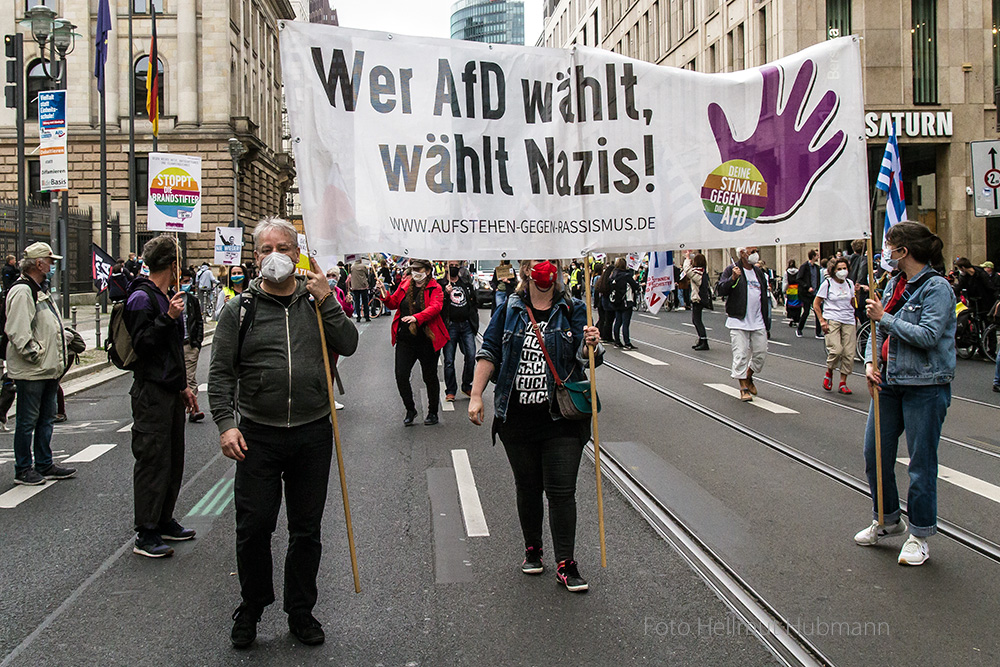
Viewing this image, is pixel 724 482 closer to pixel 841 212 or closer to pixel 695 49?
pixel 841 212

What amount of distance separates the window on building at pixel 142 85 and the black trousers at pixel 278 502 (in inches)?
1759

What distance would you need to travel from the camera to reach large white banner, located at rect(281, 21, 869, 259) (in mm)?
4762

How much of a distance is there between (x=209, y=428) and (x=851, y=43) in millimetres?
7334

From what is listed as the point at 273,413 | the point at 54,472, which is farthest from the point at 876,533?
the point at 54,472

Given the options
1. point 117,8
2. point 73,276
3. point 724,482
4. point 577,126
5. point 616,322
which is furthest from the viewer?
point 117,8

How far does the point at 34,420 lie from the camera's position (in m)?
7.45

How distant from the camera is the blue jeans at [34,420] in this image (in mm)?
7367

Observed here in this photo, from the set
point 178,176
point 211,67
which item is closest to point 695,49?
point 211,67

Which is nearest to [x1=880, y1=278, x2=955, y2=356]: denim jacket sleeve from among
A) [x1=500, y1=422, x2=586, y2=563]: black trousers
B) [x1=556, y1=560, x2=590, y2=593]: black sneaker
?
[x1=500, y1=422, x2=586, y2=563]: black trousers

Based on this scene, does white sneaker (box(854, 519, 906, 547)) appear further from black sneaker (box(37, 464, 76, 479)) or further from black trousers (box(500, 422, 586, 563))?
black sneaker (box(37, 464, 76, 479))

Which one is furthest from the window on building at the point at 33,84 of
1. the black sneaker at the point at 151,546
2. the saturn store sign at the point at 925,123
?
the black sneaker at the point at 151,546

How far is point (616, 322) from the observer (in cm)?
1927

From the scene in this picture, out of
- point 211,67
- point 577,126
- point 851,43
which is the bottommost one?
point 577,126

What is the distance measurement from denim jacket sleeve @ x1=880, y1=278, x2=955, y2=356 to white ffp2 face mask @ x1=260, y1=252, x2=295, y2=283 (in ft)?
10.7
